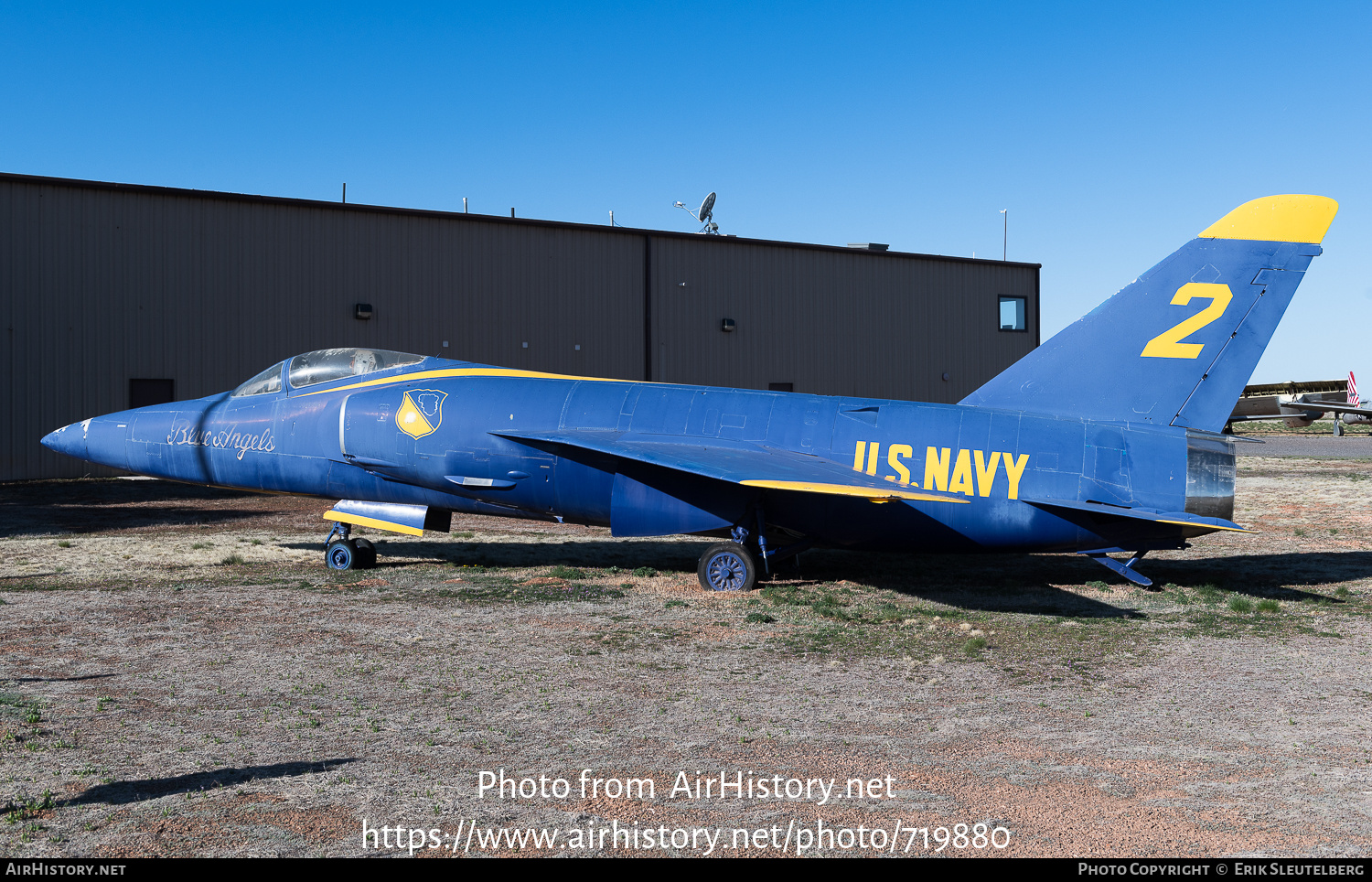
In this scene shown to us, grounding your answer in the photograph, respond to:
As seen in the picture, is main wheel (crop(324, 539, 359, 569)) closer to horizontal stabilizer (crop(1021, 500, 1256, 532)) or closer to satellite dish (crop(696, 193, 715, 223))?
horizontal stabilizer (crop(1021, 500, 1256, 532))

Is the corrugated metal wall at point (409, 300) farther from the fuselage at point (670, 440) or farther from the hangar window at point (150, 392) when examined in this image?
the fuselage at point (670, 440)

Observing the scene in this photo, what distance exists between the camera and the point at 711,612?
11.0m

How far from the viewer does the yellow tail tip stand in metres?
11.3

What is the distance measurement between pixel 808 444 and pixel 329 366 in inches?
272

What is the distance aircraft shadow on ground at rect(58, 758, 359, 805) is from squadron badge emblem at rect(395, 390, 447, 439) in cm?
758

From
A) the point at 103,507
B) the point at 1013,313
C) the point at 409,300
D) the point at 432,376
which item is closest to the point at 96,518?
the point at 103,507

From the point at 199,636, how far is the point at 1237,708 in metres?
8.89

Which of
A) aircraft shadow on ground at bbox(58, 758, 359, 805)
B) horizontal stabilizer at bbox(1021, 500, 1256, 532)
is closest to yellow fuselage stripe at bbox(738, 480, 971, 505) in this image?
horizontal stabilizer at bbox(1021, 500, 1256, 532)

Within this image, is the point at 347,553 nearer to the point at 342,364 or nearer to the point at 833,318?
the point at 342,364

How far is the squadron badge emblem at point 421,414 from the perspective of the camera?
1326 cm

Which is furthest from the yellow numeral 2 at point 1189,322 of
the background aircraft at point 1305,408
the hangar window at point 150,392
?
the background aircraft at point 1305,408

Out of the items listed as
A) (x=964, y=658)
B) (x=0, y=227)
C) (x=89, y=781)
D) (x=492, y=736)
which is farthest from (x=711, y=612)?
(x=0, y=227)

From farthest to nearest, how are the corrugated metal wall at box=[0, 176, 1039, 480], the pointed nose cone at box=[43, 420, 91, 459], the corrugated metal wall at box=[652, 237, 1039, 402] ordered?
1. the corrugated metal wall at box=[652, 237, 1039, 402]
2. the corrugated metal wall at box=[0, 176, 1039, 480]
3. the pointed nose cone at box=[43, 420, 91, 459]

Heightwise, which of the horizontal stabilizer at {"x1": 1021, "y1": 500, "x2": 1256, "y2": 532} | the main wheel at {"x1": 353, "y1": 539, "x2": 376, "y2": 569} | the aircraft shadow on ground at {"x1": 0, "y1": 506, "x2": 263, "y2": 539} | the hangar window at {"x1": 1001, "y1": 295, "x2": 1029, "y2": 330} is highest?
the hangar window at {"x1": 1001, "y1": 295, "x2": 1029, "y2": 330}
